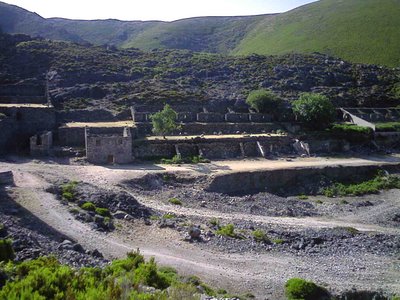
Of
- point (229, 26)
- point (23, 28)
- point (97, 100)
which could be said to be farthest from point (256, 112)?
point (229, 26)

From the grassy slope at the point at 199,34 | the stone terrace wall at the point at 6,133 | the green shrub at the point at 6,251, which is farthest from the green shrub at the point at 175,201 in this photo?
the grassy slope at the point at 199,34

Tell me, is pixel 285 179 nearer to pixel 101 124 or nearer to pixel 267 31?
pixel 101 124

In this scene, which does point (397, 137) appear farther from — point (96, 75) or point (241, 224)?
point (96, 75)

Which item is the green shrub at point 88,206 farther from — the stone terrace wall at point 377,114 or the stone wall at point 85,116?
the stone terrace wall at point 377,114

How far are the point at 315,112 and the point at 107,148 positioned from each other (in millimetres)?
24900

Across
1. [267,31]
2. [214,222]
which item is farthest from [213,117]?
[267,31]

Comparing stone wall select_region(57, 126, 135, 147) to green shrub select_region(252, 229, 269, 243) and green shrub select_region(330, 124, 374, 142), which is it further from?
green shrub select_region(330, 124, 374, 142)

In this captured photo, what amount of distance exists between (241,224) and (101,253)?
10.7 meters

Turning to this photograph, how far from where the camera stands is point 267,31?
138 metres

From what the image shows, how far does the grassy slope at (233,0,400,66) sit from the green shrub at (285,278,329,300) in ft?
280

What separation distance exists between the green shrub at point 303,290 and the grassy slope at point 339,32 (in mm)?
85376

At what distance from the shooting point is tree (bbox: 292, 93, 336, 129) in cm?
5153

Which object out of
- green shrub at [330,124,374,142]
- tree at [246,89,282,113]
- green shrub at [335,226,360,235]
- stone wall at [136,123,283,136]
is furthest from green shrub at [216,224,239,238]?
tree at [246,89,282,113]

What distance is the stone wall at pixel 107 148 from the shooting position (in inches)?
1549
